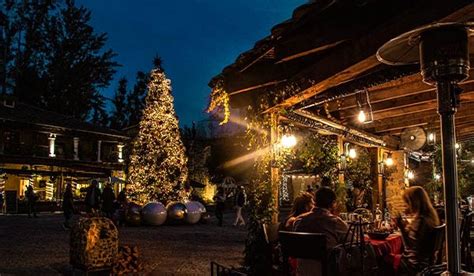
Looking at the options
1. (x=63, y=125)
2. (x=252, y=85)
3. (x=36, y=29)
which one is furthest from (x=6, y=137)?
(x=252, y=85)

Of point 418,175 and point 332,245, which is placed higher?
point 418,175

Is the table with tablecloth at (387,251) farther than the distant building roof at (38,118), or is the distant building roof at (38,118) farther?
the distant building roof at (38,118)

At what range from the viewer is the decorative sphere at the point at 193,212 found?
18.5 metres

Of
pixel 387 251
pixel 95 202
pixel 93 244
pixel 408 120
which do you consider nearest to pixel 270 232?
pixel 387 251

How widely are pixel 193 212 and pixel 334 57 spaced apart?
1433cm

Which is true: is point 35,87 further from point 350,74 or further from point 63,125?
point 350,74

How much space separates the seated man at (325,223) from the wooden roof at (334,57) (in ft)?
4.63

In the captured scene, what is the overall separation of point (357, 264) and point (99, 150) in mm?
32192

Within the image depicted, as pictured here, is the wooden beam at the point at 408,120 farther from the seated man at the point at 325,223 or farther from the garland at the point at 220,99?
the seated man at the point at 325,223

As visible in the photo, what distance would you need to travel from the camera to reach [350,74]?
5223mm

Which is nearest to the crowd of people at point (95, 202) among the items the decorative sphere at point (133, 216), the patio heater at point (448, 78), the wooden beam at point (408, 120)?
the decorative sphere at point (133, 216)

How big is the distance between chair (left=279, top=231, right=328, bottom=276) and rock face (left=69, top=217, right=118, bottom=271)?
3.55 meters

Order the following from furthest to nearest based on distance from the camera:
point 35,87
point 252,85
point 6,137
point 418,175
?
1. point 35,87
2. point 6,137
3. point 418,175
4. point 252,85

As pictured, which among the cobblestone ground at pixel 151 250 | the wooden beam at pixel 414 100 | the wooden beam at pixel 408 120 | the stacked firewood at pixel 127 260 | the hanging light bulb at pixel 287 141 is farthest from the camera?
the wooden beam at pixel 408 120
